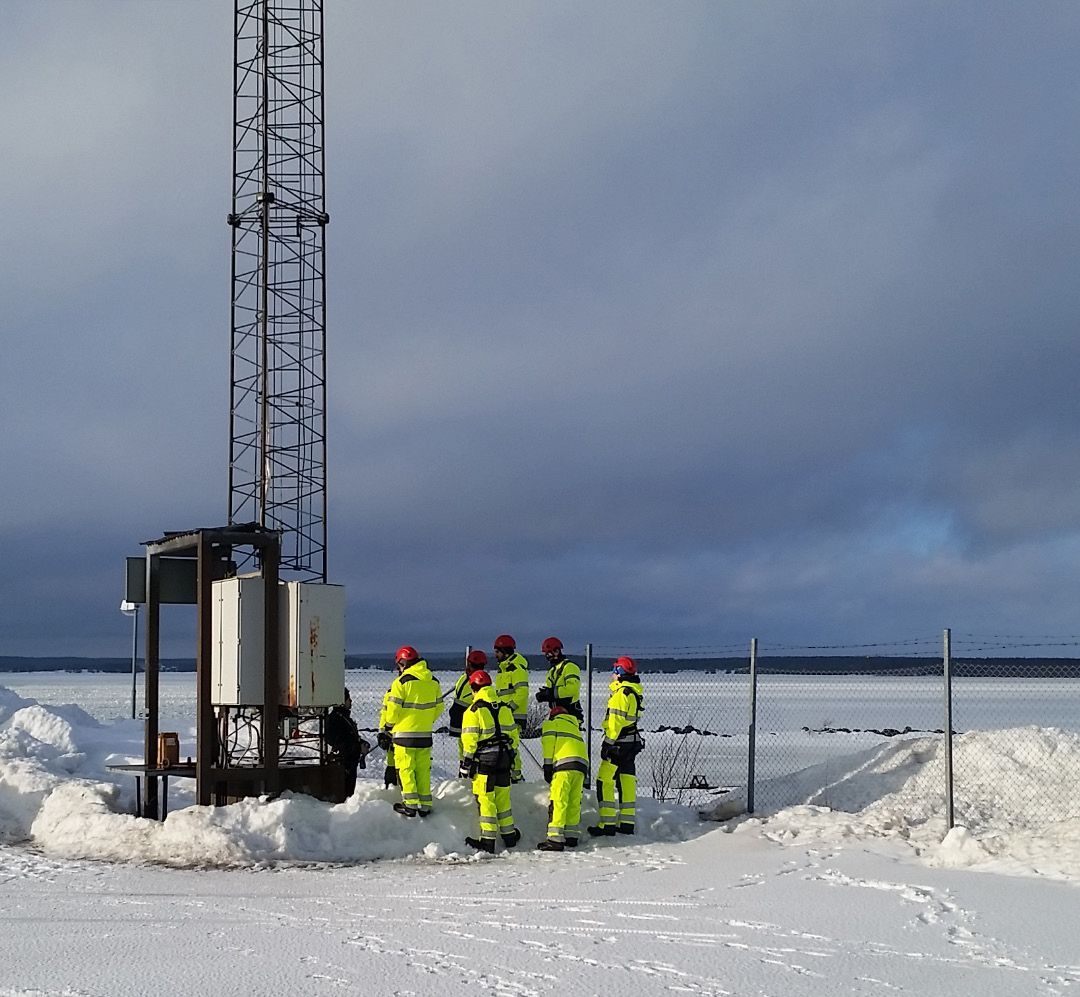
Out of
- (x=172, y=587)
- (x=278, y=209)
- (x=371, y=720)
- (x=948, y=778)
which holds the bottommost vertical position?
(x=371, y=720)

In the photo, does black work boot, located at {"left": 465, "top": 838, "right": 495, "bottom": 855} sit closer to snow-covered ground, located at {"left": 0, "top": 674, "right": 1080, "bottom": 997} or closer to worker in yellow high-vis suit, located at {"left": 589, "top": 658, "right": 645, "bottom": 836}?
snow-covered ground, located at {"left": 0, "top": 674, "right": 1080, "bottom": 997}

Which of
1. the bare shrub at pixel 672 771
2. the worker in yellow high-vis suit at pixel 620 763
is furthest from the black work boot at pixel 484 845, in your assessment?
the bare shrub at pixel 672 771

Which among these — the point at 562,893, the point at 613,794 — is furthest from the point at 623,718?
the point at 562,893

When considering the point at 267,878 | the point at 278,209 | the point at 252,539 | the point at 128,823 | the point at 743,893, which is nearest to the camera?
the point at 743,893

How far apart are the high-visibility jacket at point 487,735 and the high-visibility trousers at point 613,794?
1.40 metres

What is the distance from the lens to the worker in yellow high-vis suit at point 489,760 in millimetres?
13164

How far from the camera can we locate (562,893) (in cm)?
1106

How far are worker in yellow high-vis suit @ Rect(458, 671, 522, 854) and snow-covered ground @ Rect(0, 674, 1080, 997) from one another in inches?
11.5

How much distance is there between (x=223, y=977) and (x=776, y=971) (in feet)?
12.0

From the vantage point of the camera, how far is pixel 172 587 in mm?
16312

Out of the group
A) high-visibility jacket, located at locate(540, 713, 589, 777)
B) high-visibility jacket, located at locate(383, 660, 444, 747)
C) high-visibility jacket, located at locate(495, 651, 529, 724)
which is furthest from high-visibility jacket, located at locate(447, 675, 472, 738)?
high-visibility jacket, located at locate(540, 713, 589, 777)

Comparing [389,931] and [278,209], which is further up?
[278,209]

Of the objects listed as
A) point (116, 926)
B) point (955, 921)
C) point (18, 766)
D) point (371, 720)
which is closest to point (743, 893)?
point (955, 921)

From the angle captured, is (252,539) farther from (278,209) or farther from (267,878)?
(278,209)
